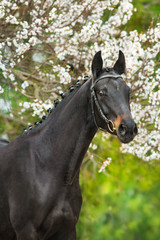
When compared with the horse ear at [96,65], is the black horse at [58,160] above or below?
below

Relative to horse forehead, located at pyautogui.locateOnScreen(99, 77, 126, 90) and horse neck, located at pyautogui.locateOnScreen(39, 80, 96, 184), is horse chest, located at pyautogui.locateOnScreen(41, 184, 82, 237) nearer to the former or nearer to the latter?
horse neck, located at pyautogui.locateOnScreen(39, 80, 96, 184)

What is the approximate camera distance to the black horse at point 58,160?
407 centimetres

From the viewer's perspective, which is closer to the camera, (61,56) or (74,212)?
(74,212)

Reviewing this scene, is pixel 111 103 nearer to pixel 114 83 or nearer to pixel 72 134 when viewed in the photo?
pixel 114 83

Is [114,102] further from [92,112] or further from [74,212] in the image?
[74,212]

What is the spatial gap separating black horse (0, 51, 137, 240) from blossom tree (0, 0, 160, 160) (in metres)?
1.89

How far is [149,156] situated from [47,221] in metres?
3.44

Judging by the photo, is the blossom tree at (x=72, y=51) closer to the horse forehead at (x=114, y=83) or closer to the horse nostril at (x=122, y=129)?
the horse forehead at (x=114, y=83)

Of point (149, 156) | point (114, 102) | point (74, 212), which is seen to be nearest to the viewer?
point (114, 102)

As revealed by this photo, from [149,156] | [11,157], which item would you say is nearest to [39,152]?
[11,157]

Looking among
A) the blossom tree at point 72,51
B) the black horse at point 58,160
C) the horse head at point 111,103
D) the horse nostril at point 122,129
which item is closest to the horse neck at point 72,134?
the black horse at point 58,160

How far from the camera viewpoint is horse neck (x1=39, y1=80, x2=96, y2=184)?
4.23 meters

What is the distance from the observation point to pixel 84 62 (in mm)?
7367

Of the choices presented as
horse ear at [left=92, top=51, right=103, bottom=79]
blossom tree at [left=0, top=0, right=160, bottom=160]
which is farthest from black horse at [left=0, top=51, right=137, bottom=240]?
blossom tree at [left=0, top=0, right=160, bottom=160]
